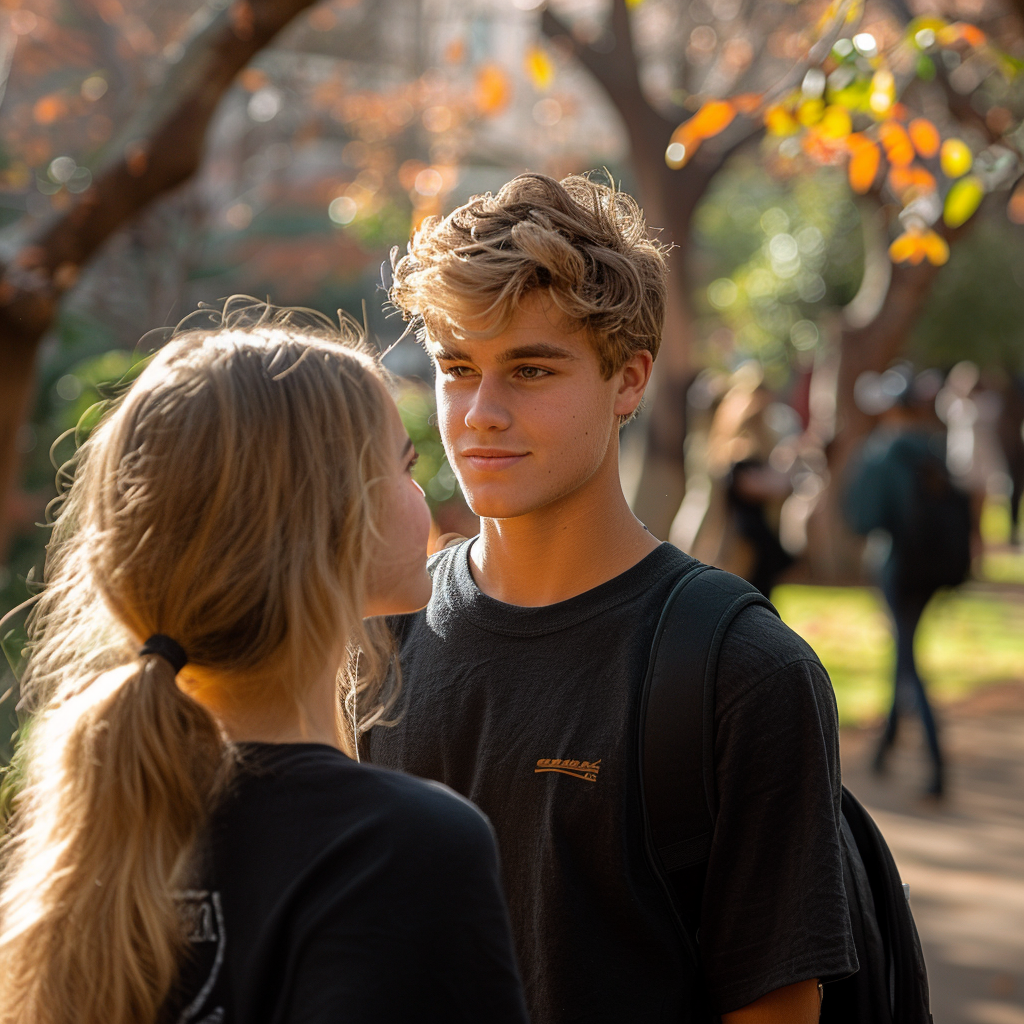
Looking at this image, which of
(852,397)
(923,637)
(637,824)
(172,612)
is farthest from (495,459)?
(852,397)

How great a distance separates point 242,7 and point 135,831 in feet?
13.7

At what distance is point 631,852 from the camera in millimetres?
1811

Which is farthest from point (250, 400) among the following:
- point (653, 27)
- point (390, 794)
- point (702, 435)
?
point (653, 27)

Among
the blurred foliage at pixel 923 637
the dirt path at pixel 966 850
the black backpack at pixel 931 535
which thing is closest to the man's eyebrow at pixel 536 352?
the dirt path at pixel 966 850

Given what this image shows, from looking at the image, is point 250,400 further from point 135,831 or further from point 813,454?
point 813,454

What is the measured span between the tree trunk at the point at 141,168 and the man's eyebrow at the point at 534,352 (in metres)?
3.12

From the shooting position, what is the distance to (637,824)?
1.82 metres

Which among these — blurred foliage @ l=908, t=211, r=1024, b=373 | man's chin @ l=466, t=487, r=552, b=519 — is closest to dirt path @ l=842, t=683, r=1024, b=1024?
man's chin @ l=466, t=487, r=552, b=519

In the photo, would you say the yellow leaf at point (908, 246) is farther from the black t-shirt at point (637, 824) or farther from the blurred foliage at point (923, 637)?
the blurred foliage at point (923, 637)

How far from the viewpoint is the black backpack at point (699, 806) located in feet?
5.86

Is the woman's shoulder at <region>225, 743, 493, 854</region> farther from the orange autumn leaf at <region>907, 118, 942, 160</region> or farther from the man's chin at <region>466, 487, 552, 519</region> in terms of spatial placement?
the orange autumn leaf at <region>907, 118, 942, 160</region>

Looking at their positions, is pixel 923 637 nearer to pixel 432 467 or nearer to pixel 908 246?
pixel 432 467

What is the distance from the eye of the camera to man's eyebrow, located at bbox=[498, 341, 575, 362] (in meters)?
2.03

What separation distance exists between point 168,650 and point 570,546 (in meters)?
0.88
